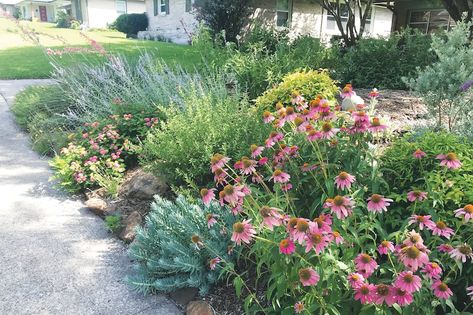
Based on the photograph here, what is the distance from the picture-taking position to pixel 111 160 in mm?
4242

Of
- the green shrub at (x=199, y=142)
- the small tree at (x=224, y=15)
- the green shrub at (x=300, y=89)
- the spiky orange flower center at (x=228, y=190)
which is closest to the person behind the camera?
the spiky orange flower center at (x=228, y=190)

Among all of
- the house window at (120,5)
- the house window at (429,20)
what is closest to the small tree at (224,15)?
the house window at (429,20)

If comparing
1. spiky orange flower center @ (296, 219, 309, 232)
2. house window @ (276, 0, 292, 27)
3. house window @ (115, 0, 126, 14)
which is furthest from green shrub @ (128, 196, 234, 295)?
house window @ (115, 0, 126, 14)

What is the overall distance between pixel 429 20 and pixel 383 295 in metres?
18.2

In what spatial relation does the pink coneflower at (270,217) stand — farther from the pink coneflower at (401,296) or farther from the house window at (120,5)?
the house window at (120,5)

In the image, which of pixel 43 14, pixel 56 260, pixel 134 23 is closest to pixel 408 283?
pixel 56 260

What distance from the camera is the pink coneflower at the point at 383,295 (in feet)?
4.36

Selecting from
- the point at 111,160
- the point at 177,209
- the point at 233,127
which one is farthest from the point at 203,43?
the point at 177,209

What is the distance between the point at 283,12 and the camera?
17.1 metres

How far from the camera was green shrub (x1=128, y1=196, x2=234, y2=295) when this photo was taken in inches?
91.9

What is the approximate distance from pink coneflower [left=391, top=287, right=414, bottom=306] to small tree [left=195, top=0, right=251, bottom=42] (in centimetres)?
1118

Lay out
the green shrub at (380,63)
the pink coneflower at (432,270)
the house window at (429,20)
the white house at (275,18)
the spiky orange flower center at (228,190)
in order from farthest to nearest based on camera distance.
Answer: the white house at (275,18) < the house window at (429,20) < the green shrub at (380,63) < the spiky orange flower center at (228,190) < the pink coneflower at (432,270)

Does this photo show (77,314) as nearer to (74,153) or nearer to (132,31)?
(74,153)

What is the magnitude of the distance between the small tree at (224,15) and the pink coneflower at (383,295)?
36.6 feet
